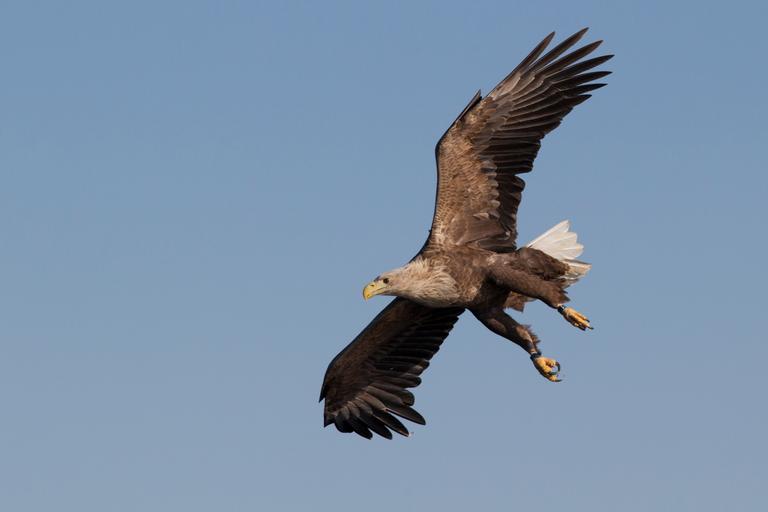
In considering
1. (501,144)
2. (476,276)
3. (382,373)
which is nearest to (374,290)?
(476,276)

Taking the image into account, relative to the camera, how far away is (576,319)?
1314 centimetres

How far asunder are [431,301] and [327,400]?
2.77 m

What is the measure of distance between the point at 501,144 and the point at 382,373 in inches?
124

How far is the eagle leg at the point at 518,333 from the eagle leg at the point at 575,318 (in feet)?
1.49

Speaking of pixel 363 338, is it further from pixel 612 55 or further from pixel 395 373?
pixel 612 55

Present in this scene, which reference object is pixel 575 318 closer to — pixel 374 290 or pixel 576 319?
pixel 576 319

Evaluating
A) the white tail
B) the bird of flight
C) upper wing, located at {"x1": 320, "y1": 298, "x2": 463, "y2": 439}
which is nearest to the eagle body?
the bird of flight

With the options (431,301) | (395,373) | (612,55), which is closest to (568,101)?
(612,55)

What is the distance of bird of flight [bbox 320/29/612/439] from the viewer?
43.8 feet

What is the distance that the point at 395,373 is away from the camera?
15531 mm

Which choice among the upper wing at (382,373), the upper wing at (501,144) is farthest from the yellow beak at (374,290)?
the upper wing at (382,373)

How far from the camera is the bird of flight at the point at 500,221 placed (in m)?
13.4

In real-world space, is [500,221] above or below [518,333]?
above

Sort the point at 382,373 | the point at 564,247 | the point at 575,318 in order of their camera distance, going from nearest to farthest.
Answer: the point at 575,318 → the point at 564,247 → the point at 382,373
